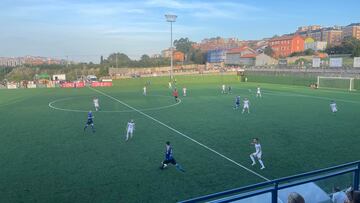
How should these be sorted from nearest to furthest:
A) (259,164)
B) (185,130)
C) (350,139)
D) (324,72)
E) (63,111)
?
(259,164) → (350,139) → (185,130) → (63,111) → (324,72)

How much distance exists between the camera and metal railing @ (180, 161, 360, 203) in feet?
17.7

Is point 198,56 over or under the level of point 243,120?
over

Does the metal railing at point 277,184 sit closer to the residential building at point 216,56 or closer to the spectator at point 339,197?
the spectator at point 339,197

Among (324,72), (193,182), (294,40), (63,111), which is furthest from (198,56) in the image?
(193,182)

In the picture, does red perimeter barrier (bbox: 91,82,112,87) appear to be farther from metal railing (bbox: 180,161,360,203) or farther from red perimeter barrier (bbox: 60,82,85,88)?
metal railing (bbox: 180,161,360,203)

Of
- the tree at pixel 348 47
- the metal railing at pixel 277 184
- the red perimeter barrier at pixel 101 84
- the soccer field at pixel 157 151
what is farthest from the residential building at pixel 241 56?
the metal railing at pixel 277 184

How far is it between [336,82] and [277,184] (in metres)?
53.2

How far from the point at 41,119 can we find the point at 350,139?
23.2 m

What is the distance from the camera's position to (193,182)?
1190cm

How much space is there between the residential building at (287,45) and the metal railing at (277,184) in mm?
143263

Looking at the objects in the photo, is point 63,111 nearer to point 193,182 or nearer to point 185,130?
point 185,130

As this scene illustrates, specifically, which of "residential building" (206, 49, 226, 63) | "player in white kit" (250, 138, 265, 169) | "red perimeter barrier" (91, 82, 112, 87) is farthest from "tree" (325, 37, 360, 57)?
"player in white kit" (250, 138, 265, 169)

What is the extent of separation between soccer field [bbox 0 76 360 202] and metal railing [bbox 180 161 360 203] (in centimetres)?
483

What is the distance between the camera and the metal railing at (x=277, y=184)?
5410 millimetres
